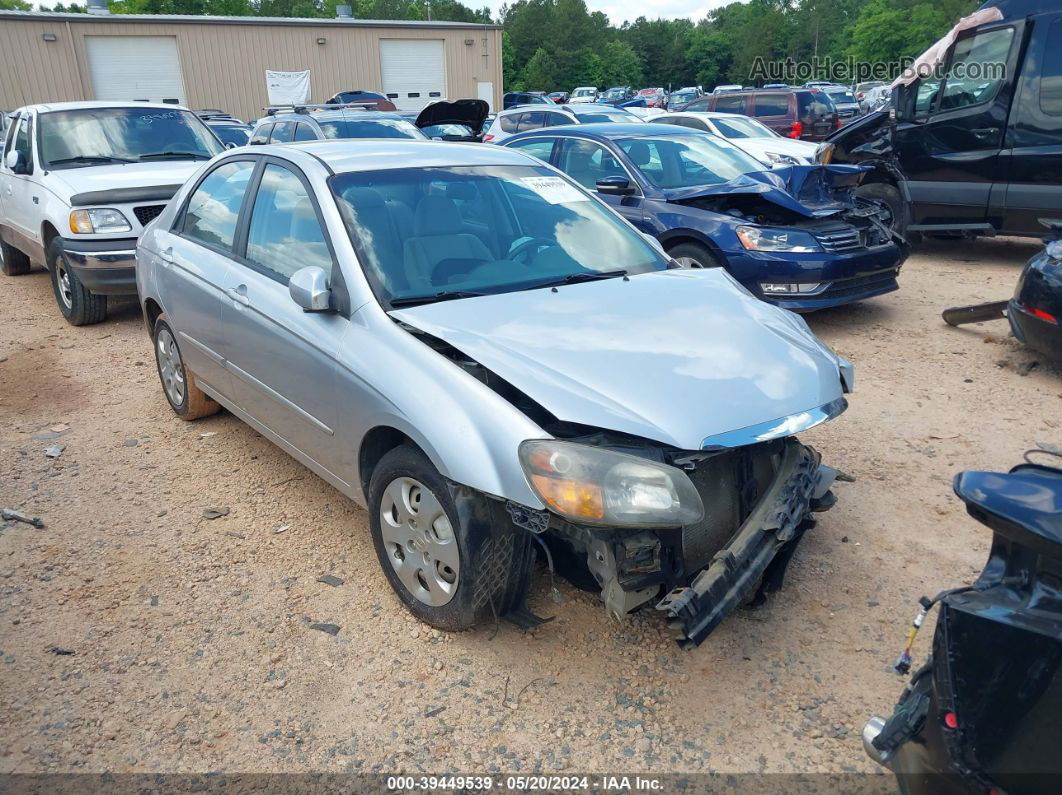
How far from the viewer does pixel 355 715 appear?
2.78m

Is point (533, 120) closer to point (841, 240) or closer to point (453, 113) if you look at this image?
point (453, 113)

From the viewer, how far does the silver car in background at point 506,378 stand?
2641 millimetres

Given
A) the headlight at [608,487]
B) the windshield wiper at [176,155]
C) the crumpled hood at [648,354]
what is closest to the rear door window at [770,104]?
the windshield wiper at [176,155]

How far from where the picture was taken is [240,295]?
3.97 m

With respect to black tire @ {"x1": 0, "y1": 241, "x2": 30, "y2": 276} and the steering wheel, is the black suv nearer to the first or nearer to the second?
the steering wheel

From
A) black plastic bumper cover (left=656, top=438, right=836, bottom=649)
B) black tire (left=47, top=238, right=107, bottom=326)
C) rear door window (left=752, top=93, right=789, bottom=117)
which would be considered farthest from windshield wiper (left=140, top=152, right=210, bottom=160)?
rear door window (left=752, top=93, right=789, bottom=117)

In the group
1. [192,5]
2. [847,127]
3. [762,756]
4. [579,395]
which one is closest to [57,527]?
[579,395]

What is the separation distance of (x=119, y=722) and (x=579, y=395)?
1913 millimetres

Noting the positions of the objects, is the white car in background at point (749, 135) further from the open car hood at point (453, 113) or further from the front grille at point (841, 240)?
the front grille at point (841, 240)

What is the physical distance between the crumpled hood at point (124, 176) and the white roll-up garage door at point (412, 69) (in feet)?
92.9

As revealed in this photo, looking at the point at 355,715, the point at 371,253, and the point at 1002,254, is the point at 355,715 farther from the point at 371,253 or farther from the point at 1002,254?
the point at 1002,254

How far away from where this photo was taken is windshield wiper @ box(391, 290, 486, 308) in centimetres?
328

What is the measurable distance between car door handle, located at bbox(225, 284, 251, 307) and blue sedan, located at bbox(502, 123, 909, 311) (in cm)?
386

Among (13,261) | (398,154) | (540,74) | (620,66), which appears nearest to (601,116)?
(13,261)
